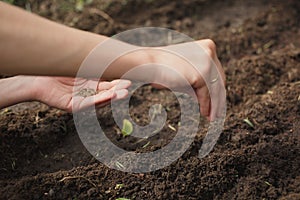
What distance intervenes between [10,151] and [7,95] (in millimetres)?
199

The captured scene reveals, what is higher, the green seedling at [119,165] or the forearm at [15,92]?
the forearm at [15,92]

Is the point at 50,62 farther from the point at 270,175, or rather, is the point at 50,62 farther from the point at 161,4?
the point at 161,4

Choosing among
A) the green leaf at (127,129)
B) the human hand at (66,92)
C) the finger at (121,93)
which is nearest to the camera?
the finger at (121,93)

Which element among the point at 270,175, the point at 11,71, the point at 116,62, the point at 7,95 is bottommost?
the point at 270,175

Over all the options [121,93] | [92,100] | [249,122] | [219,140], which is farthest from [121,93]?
[249,122]

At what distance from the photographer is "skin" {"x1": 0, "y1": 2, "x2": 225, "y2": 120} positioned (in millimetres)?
1276

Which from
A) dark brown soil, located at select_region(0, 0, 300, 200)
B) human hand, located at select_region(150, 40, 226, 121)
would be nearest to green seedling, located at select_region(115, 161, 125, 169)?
dark brown soil, located at select_region(0, 0, 300, 200)

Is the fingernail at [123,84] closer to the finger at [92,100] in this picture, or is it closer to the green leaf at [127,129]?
the finger at [92,100]

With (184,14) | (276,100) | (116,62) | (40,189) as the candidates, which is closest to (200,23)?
(184,14)

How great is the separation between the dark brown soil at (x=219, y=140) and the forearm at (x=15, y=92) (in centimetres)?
12

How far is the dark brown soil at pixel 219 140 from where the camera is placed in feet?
5.29

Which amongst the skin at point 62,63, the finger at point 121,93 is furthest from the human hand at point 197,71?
the finger at point 121,93

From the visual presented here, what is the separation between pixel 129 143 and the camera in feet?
6.05

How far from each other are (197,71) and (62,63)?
0.48m
